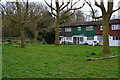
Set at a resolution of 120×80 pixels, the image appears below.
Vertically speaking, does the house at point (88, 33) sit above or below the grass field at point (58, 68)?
above

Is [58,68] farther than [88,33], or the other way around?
[88,33]

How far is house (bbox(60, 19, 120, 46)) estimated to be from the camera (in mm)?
33100

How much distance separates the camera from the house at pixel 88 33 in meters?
33.1

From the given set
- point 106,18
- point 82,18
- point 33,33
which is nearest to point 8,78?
point 106,18

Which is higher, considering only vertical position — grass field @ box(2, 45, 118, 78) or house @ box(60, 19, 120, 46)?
house @ box(60, 19, 120, 46)

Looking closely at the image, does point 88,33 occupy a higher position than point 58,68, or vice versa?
point 88,33

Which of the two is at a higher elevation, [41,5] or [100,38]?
[41,5]

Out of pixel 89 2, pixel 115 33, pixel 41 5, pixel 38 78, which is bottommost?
pixel 38 78

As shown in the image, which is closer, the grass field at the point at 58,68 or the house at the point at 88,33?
the grass field at the point at 58,68

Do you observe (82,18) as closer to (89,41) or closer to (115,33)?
(89,41)

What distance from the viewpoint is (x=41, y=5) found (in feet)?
153

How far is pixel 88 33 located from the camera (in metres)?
38.1

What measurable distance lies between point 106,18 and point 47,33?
94.9 ft

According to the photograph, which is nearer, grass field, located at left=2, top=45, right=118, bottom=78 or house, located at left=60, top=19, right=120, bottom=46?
grass field, located at left=2, top=45, right=118, bottom=78
